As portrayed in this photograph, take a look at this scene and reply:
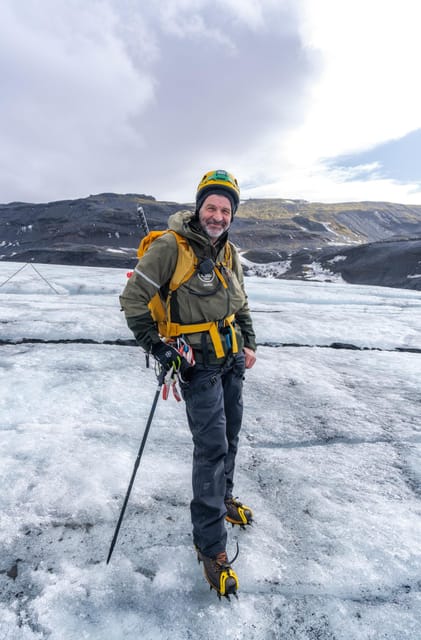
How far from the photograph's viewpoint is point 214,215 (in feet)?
8.32

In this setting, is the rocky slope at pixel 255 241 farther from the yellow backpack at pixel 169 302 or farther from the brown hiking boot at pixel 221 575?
the brown hiking boot at pixel 221 575

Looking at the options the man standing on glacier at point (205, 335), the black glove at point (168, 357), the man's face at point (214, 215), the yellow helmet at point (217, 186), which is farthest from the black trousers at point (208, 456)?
the yellow helmet at point (217, 186)

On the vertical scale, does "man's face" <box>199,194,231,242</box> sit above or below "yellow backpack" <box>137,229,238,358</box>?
above

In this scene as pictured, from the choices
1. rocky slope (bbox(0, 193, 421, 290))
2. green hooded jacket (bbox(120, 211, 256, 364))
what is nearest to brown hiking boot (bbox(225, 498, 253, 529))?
green hooded jacket (bbox(120, 211, 256, 364))

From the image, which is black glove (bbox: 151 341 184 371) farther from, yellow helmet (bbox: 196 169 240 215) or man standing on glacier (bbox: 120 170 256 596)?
yellow helmet (bbox: 196 169 240 215)

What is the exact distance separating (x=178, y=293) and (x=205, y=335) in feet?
1.14

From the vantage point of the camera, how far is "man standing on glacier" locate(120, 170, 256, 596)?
2.23m

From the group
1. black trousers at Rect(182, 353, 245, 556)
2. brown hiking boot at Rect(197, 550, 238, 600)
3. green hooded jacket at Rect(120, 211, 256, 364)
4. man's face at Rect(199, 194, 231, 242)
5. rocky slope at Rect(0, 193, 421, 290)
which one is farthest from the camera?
rocky slope at Rect(0, 193, 421, 290)

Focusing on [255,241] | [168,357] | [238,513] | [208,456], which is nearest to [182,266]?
[168,357]

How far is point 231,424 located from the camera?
106 inches

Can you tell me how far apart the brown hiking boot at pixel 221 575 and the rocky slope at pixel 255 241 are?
2223 centimetres

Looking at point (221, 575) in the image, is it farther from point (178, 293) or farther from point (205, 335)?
point (178, 293)

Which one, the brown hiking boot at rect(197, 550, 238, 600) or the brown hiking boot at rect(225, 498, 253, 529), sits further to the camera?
the brown hiking boot at rect(225, 498, 253, 529)

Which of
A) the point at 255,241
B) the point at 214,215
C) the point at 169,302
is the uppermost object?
the point at 255,241
